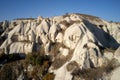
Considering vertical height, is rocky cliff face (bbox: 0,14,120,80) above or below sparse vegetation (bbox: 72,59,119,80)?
above

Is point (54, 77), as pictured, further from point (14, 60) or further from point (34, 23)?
point (34, 23)

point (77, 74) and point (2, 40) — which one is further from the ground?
point (2, 40)

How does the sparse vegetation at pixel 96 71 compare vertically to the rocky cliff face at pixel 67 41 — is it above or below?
below

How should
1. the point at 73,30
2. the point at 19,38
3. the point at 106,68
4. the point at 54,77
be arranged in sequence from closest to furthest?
the point at 106,68
the point at 54,77
the point at 73,30
the point at 19,38

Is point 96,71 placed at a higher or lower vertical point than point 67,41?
lower

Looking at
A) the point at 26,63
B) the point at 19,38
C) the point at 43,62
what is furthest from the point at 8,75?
the point at 19,38

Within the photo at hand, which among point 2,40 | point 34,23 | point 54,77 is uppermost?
point 34,23

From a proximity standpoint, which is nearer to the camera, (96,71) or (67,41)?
(96,71)

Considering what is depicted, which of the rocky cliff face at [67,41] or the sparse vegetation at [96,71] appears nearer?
the sparse vegetation at [96,71]
